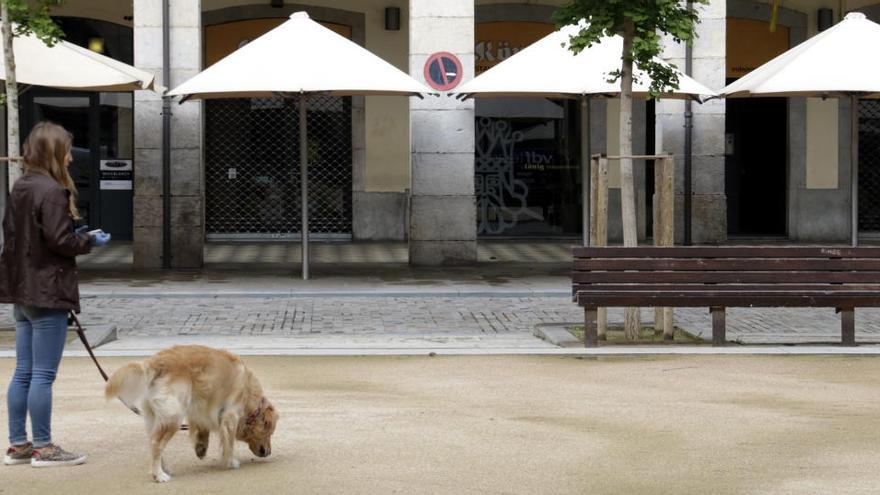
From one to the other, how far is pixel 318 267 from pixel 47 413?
12.9 m

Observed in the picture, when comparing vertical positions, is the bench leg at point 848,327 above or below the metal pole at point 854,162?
below

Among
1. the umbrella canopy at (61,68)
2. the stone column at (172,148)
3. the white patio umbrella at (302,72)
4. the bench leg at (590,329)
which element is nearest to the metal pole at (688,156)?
the white patio umbrella at (302,72)

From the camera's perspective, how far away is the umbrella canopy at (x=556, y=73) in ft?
55.8

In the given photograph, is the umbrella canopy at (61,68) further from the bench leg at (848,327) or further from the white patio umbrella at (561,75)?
the bench leg at (848,327)

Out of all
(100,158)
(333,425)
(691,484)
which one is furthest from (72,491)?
(100,158)

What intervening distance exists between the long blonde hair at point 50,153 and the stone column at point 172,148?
1261 cm

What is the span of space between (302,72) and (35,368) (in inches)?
404

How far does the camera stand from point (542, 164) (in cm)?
2620

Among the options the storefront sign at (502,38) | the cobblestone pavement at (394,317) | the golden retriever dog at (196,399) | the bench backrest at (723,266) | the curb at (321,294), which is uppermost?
the storefront sign at (502,38)

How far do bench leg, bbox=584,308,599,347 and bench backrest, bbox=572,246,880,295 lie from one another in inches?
8.6

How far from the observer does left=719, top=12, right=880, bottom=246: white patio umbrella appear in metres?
16.6

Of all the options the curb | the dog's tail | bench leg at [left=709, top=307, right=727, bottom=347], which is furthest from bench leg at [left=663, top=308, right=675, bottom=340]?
the dog's tail

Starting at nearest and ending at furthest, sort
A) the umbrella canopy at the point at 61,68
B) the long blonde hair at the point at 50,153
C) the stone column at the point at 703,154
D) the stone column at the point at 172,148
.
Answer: the long blonde hair at the point at 50,153, the umbrella canopy at the point at 61,68, the stone column at the point at 172,148, the stone column at the point at 703,154

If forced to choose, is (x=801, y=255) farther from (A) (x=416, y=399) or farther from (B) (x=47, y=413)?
(B) (x=47, y=413)
